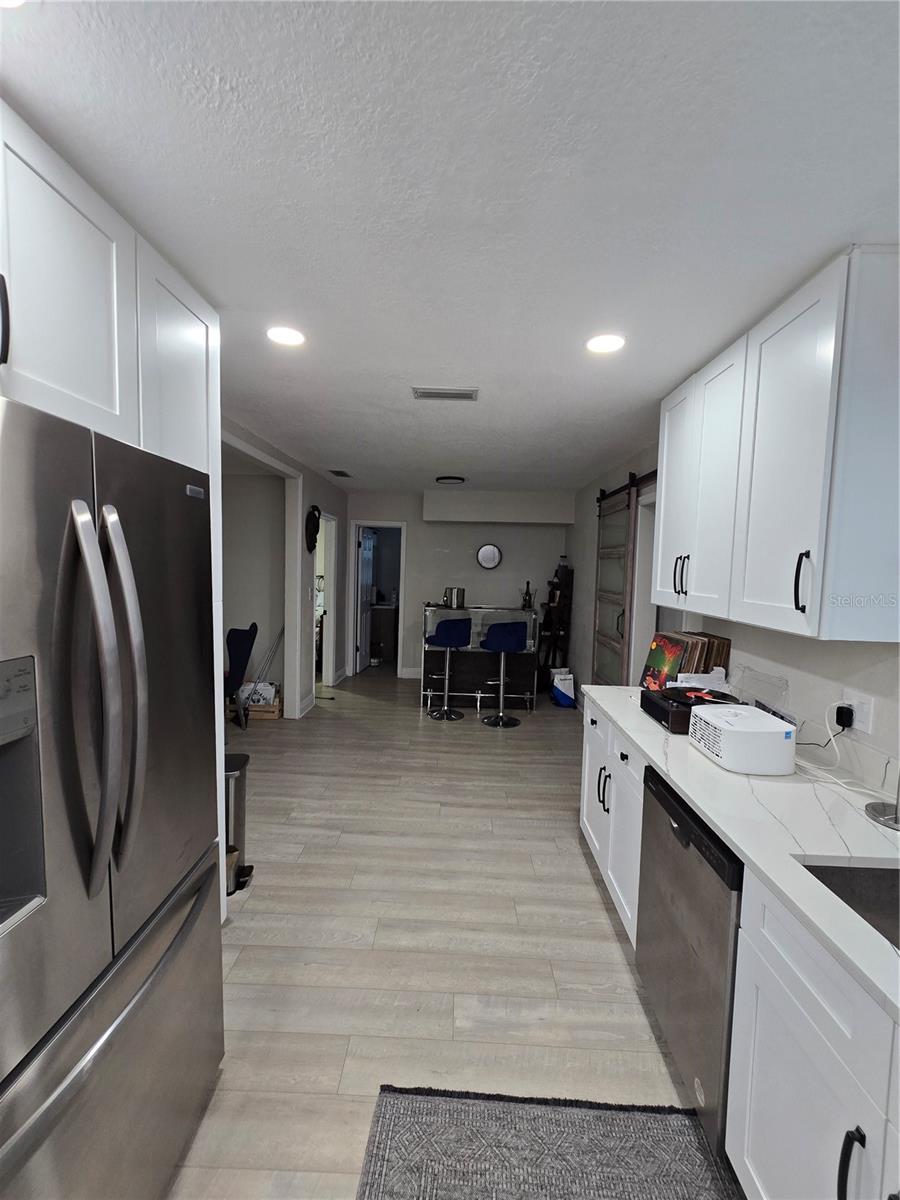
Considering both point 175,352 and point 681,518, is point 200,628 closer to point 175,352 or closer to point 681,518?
point 175,352

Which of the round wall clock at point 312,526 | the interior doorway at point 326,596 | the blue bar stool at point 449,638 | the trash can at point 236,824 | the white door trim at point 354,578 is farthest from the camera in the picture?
the white door trim at point 354,578

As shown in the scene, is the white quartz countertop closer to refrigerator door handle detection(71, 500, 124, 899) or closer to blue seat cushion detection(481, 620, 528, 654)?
refrigerator door handle detection(71, 500, 124, 899)

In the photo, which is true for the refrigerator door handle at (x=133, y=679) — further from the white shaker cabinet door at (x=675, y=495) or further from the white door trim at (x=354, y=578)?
the white door trim at (x=354, y=578)

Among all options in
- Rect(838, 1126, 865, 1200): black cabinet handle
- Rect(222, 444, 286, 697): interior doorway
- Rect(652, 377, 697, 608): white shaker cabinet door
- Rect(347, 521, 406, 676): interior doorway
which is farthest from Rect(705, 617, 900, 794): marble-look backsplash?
Rect(347, 521, 406, 676): interior doorway

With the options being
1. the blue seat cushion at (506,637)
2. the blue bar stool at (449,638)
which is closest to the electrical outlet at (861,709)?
the blue seat cushion at (506,637)

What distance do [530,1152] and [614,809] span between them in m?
1.14

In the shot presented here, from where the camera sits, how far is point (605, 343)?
7.06ft

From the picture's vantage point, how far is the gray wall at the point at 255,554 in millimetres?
5203

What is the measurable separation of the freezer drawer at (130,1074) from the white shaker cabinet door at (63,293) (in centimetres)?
117

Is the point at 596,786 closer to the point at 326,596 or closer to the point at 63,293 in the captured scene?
the point at 63,293

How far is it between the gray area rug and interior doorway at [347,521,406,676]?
5.64 meters

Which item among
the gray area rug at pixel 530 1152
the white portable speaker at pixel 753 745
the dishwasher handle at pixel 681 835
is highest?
the white portable speaker at pixel 753 745

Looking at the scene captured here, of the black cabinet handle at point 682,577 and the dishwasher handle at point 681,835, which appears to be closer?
the dishwasher handle at point 681,835

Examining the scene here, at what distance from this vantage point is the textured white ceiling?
0.91 metres
